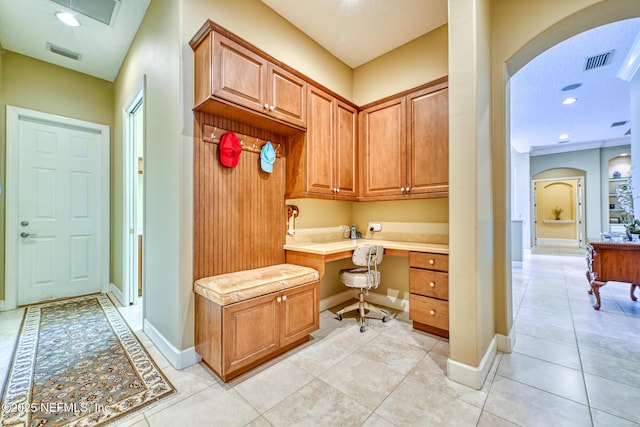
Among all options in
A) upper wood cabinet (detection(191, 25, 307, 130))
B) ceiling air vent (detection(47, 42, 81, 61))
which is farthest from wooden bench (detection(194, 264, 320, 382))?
ceiling air vent (detection(47, 42, 81, 61))

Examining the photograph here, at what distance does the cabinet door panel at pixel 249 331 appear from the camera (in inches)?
67.6

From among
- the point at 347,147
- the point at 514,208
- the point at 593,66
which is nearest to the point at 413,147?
the point at 347,147

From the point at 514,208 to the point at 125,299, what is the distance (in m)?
8.93

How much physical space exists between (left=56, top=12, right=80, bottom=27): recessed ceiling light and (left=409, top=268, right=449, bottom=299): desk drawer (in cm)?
425

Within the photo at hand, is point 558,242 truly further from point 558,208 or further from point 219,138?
point 219,138

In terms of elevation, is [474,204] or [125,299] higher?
[474,204]

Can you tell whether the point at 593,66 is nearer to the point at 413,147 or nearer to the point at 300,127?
the point at 413,147

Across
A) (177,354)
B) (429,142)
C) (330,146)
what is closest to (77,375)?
(177,354)

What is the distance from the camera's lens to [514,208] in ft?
23.9

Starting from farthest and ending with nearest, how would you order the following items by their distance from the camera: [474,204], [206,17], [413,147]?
[413,147], [206,17], [474,204]

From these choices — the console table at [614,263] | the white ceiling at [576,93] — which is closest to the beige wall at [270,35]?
the white ceiling at [576,93]

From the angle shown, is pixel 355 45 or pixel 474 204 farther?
pixel 355 45

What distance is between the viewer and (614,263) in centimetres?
296

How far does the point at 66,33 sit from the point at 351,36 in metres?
3.16
